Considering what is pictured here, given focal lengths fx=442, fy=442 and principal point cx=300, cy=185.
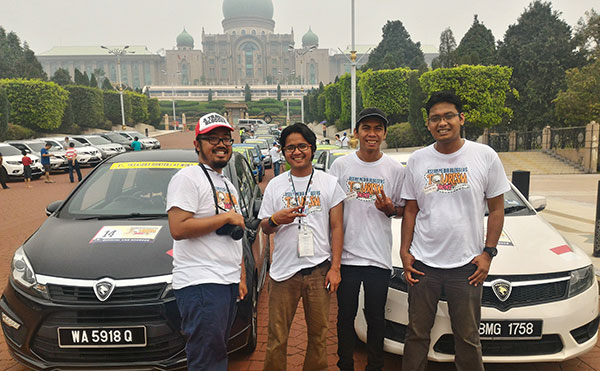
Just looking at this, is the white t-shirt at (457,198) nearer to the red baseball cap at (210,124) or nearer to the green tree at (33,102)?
the red baseball cap at (210,124)

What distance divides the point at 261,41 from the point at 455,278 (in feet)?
406

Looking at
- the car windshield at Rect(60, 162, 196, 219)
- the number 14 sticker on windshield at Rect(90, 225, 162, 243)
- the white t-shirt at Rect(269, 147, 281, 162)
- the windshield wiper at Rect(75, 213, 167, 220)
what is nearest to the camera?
the number 14 sticker on windshield at Rect(90, 225, 162, 243)

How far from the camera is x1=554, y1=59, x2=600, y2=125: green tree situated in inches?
976

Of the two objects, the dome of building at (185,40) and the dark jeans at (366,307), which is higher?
the dome of building at (185,40)

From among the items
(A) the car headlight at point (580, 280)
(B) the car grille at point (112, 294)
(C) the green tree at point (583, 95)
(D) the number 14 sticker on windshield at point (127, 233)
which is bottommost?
(A) the car headlight at point (580, 280)

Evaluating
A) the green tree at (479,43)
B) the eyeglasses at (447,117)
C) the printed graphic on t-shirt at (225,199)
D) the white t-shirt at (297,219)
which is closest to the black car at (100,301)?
the white t-shirt at (297,219)

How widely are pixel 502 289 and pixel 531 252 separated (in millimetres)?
552

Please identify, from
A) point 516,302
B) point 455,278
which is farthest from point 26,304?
point 516,302

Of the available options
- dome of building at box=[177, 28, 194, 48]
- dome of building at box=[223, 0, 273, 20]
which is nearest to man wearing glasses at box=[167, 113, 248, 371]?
dome of building at box=[223, 0, 273, 20]

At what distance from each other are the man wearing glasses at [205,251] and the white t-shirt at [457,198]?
1172mm

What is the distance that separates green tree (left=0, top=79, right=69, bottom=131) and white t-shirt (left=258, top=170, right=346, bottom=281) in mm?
37610

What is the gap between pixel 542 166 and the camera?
A: 22.8 meters

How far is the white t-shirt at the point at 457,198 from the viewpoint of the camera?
2633 mm

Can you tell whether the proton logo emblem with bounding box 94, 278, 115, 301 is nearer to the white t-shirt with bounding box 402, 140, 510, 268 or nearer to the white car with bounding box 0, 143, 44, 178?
the white t-shirt with bounding box 402, 140, 510, 268
